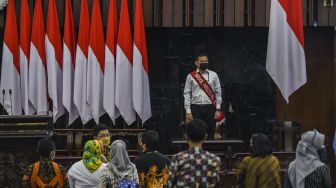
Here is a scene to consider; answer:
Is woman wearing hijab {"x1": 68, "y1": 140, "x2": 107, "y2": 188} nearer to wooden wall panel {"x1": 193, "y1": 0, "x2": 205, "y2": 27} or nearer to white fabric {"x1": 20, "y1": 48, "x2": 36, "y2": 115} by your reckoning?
white fabric {"x1": 20, "y1": 48, "x2": 36, "y2": 115}

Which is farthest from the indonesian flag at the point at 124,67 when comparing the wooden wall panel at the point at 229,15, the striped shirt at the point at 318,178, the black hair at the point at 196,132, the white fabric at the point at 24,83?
the black hair at the point at 196,132

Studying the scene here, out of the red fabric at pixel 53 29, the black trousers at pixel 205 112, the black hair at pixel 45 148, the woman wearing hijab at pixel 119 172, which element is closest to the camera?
the woman wearing hijab at pixel 119 172

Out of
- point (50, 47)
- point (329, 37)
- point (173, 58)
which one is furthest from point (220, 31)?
point (50, 47)

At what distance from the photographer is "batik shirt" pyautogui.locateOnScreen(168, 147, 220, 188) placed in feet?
26.2

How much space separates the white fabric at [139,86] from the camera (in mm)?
15102

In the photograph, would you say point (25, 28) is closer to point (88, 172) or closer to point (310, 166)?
point (88, 172)

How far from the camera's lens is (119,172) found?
9477 millimetres

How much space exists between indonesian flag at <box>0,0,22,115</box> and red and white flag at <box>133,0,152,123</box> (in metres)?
2.05

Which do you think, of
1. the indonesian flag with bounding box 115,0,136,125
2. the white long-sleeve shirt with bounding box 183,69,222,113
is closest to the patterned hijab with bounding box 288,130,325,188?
the white long-sleeve shirt with bounding box 183,69,222,113

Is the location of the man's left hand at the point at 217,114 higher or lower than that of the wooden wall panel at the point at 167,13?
lower

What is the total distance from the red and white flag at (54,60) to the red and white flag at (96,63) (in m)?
0.54

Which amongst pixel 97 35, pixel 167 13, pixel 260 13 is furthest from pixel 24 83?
pixel 260 13

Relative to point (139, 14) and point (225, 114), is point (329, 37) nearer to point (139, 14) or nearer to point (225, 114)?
A: point (225, 114)

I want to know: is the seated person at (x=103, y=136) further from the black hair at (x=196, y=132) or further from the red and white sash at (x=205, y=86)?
the red and white sash at (x=205, y=86)
